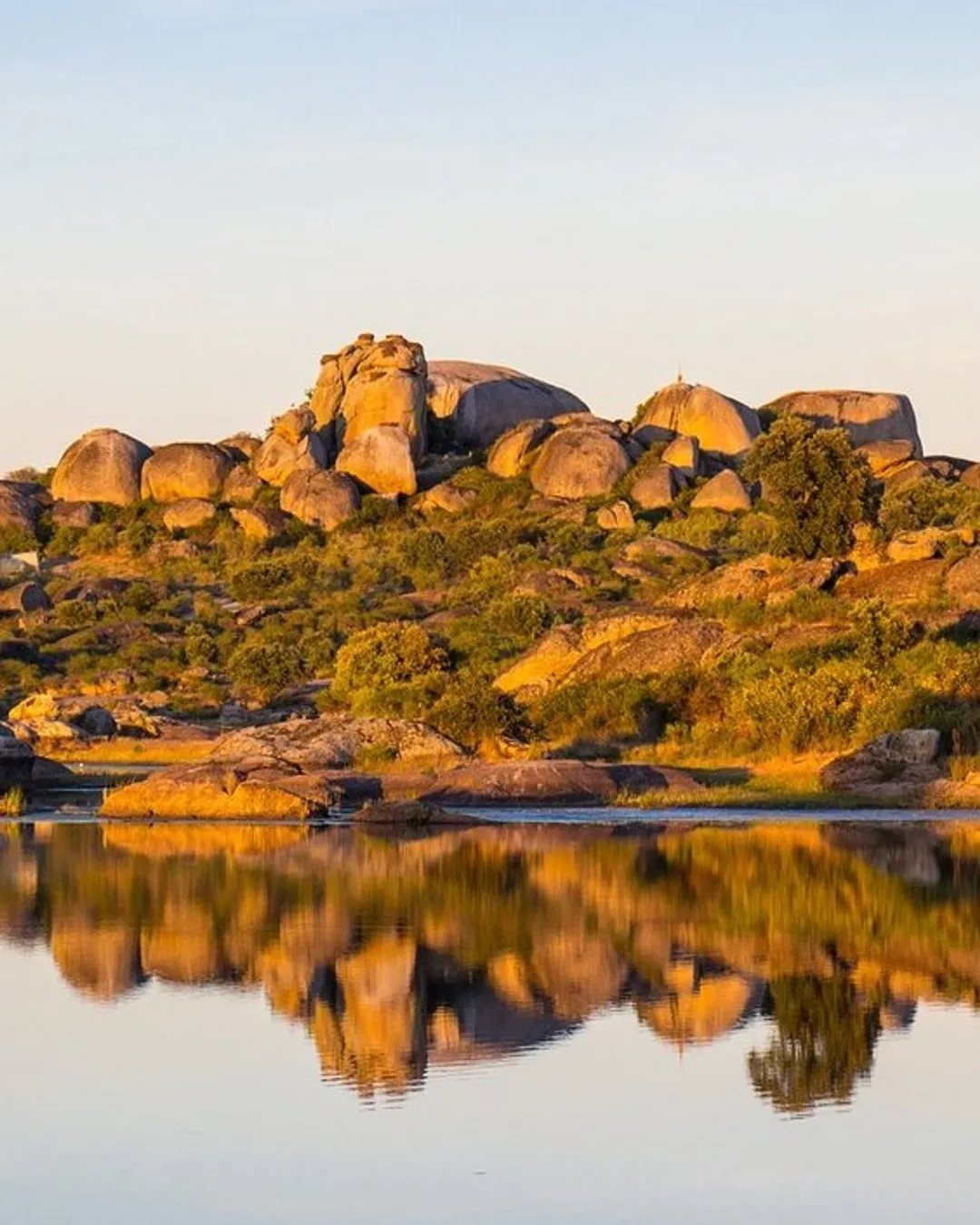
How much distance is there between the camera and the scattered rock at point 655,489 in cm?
8669

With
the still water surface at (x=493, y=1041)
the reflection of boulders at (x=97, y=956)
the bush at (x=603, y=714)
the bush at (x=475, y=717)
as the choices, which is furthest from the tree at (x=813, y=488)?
the reflection of boulders at (x=97, y=956)

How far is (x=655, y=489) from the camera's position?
8719 cm

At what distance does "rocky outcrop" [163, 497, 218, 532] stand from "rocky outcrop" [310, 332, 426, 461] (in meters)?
6.10

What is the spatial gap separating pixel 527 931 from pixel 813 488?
3682 cm

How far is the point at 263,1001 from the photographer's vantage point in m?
16.1

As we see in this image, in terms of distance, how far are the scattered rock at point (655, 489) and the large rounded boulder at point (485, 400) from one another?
33.8 feet

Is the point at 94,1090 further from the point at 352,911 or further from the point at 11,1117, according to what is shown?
the point at 352,911

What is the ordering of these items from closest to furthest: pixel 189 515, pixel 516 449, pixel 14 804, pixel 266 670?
pixel 14 804, pixel 266 670, pixel 189 515, pixel 516 449

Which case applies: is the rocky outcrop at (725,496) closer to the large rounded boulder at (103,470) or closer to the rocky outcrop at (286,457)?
the rocky outcrop at (286,457)

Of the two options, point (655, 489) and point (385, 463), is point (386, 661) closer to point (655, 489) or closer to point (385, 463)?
point (655, 489)

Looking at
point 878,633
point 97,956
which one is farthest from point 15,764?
point 97,956

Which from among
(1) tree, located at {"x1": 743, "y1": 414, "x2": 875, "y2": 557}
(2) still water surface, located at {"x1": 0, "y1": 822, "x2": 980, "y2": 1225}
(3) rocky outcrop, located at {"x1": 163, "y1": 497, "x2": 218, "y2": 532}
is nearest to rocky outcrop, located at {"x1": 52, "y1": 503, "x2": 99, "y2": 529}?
(3) rocky outcrop, located at {"x1": 163, "y1": 497, "x2": 218, "y2": 532}

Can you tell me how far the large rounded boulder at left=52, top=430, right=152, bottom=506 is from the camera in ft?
313

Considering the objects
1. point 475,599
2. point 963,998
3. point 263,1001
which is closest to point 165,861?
point 263,1001
